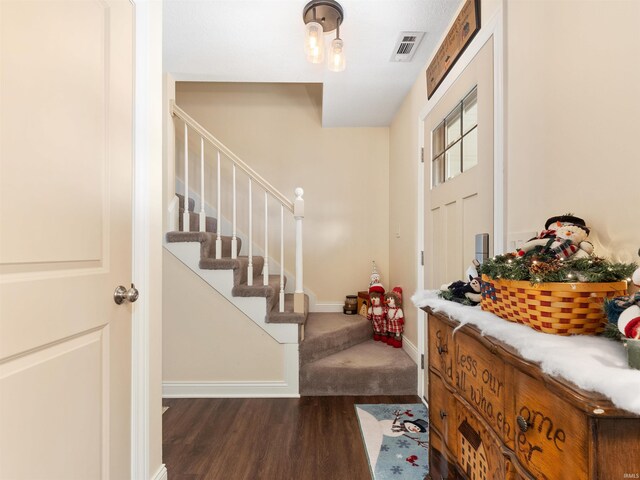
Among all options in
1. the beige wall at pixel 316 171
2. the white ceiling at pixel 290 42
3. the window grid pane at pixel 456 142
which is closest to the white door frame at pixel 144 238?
the white ceiling at pixel 290 42

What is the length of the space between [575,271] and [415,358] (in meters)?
1.96

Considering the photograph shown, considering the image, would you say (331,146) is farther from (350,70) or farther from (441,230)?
(441,230)

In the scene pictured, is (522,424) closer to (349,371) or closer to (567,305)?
(567,305)

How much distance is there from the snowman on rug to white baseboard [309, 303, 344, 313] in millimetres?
2805

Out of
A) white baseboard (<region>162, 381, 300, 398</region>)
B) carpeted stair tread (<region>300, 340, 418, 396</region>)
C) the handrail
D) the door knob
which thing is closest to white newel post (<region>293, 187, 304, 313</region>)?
the handrail

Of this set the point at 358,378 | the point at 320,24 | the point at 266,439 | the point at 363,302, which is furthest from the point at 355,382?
the point at 320,24

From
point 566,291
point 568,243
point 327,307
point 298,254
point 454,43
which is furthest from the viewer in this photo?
point 327,307

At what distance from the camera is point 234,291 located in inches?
94.5

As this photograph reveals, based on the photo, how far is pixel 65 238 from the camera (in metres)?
0.90

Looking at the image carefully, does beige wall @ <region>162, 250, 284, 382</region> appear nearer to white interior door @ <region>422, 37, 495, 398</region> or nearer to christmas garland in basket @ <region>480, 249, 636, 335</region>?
white interior door @ <region>422, 37, 495, 398</region>

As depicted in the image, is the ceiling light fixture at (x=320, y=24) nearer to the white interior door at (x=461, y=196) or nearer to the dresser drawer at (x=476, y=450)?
the white interior door at (x=461, y=196)

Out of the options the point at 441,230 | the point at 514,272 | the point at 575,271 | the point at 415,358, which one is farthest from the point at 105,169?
the point at 415,358

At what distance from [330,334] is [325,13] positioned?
2.21 meters

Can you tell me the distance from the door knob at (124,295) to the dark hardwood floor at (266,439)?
101cm
